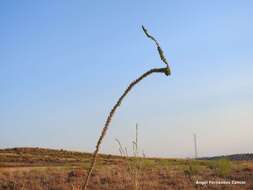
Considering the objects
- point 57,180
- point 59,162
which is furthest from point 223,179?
point 59,162

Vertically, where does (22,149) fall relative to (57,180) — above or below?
above

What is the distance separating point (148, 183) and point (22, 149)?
47.9 meters

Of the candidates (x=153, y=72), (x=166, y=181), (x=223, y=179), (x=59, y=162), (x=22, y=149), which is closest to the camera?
(x=153, y=72)

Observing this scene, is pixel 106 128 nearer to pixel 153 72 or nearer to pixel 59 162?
pixel 153 72

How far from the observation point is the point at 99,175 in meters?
35.8

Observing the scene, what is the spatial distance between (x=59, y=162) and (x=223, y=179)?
2865 centimetres

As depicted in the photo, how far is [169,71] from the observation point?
136 cm

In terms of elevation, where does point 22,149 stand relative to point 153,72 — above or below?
above

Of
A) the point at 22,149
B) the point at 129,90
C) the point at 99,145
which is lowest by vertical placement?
the point at 99,145

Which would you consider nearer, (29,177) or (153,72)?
(153,72)

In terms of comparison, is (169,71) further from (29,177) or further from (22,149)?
(22,149)

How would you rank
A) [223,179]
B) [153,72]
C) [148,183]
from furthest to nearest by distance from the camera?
1. [223,179]
2. [148,183]
3. [153,72]

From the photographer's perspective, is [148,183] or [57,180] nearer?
[148,183]

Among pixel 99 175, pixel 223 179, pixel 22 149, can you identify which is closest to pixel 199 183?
pixel 223 179
